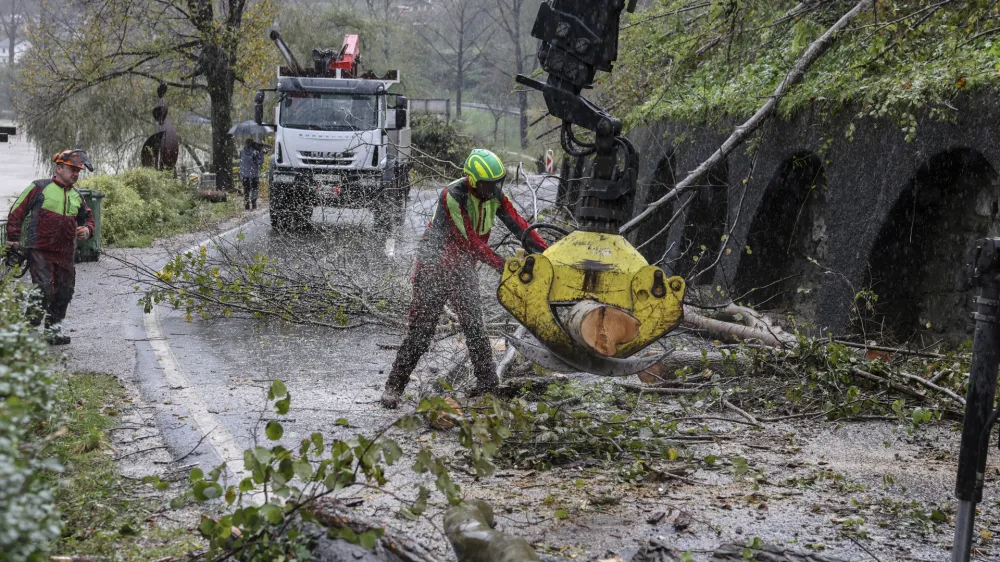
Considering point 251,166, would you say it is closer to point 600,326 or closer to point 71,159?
point 71,159

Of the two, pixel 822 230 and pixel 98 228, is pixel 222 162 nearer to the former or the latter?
pixel 98 228

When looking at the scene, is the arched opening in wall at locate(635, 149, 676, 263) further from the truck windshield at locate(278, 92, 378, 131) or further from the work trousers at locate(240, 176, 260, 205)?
the work trousers at locate(240, 176, 260, 205)

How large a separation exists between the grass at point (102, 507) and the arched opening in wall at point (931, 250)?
5.75 m

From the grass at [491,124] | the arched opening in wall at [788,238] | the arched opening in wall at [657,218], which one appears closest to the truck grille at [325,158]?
the arched opening in wall at [657,218]

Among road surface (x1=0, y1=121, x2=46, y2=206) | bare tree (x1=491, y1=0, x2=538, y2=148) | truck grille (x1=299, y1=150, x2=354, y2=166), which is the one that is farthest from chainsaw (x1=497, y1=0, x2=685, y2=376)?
bare tree (x1=491, y1=0, x2=538, y2=148)

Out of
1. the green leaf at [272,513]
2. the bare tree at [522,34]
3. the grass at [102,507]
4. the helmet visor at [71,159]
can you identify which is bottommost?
the grass at [102,507]

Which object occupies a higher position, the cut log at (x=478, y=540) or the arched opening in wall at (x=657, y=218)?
the arched opening in wall at (x=657, y=218)

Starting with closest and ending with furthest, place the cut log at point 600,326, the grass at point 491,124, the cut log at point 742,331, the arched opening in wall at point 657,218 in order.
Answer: the cut log at point 600,326 → the cut log at point 742,331 → the arched opening in wall at point 657,218 → the grass at point 491,124

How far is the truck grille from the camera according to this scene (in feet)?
67.8

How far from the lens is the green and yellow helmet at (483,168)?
680cm

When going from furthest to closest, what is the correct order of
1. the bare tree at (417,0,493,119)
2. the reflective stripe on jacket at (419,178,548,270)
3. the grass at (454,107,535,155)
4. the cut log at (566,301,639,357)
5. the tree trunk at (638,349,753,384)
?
the grass at (454,107,535,155) → the bare tree at (417,0,493,119) → the tree trunk at (638,349,753,384) → the reflective stripe on jacket at (419,178,548,270) → the cut log at (566,301,639,357)

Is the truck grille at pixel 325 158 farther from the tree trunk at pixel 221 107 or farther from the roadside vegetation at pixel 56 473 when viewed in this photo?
the roadside vegetation at pixel 56 473

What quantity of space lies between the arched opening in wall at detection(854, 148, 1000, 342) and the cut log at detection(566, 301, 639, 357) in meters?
4.40

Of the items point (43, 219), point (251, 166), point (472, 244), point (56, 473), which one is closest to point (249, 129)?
point (251, 166)
